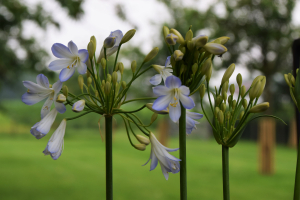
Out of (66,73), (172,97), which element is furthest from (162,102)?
(66,73)

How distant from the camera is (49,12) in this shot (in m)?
3.78

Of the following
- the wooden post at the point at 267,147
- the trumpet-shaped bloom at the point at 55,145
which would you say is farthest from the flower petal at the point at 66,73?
the wooden post at the point at 267,147

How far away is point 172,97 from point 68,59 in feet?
0.95

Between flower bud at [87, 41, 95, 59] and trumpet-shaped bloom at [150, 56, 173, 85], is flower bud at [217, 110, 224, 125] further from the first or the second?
flower bud at [87, 41, 95, 59]

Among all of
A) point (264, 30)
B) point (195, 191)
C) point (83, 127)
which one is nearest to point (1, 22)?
point (195, 191)

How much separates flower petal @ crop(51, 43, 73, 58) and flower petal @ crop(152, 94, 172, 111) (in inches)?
10.3

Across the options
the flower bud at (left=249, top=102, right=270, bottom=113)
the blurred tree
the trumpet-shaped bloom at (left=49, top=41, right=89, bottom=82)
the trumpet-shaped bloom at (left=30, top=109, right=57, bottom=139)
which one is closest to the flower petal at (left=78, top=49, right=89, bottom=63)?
the trumpet-shaped bloom at (left=49, top=41, right=89, bottom=82)

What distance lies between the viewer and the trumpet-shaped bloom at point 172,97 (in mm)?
576

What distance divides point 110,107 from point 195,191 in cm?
546

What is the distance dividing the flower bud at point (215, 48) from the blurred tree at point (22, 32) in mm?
2773

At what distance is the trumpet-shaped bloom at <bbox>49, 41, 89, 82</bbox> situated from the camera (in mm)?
638

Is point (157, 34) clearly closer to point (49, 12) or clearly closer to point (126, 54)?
point (126, 54)

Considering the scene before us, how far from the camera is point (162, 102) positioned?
1.94 ft

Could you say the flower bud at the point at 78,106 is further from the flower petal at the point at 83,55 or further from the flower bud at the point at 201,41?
the flower bud at the point at 201,41
